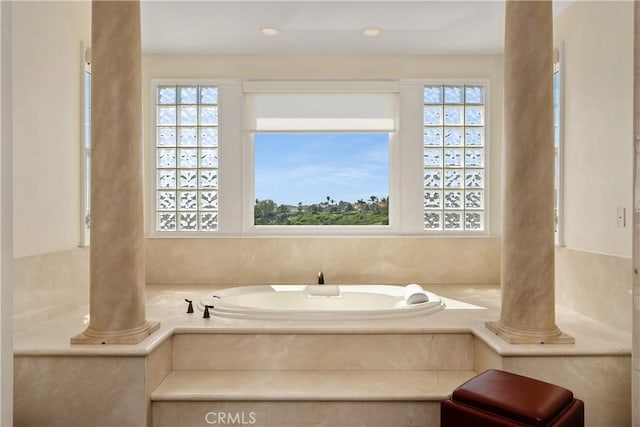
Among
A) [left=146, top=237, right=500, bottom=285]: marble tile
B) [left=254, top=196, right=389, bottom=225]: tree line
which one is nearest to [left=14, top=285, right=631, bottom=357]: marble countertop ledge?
[left=146, top=237, right=500, bottom=285]: marble tile

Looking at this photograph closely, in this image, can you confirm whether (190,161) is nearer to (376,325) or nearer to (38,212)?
(38,212)

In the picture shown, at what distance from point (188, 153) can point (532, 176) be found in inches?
116

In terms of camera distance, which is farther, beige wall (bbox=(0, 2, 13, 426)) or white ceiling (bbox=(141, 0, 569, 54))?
white ceiling (bbox=(141, 0, 569, 54))

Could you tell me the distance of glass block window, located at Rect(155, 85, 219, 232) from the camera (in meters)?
3.96

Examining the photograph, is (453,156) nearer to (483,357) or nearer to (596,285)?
(596,285)

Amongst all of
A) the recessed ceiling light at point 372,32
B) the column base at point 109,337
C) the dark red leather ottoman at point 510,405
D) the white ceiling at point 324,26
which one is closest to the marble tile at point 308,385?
the column base at point 109,337

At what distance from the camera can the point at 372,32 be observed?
3.44 metres

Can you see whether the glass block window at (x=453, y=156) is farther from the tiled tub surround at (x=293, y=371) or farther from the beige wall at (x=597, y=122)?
the tiled tub surround at (x=293, y=371)

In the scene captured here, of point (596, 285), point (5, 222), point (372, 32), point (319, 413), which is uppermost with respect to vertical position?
point (372, 32)

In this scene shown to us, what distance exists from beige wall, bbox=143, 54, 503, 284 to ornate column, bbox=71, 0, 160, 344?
172 centimetres

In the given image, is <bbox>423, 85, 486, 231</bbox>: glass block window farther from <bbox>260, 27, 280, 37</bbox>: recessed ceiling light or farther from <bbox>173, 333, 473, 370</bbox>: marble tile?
<bbox>173, 333, 473, 370</bbox>: marble tile

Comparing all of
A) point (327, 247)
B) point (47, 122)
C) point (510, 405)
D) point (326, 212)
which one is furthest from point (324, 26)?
point (510, 405)

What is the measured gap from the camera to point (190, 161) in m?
3.98

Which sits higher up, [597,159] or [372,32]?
[372,32]
